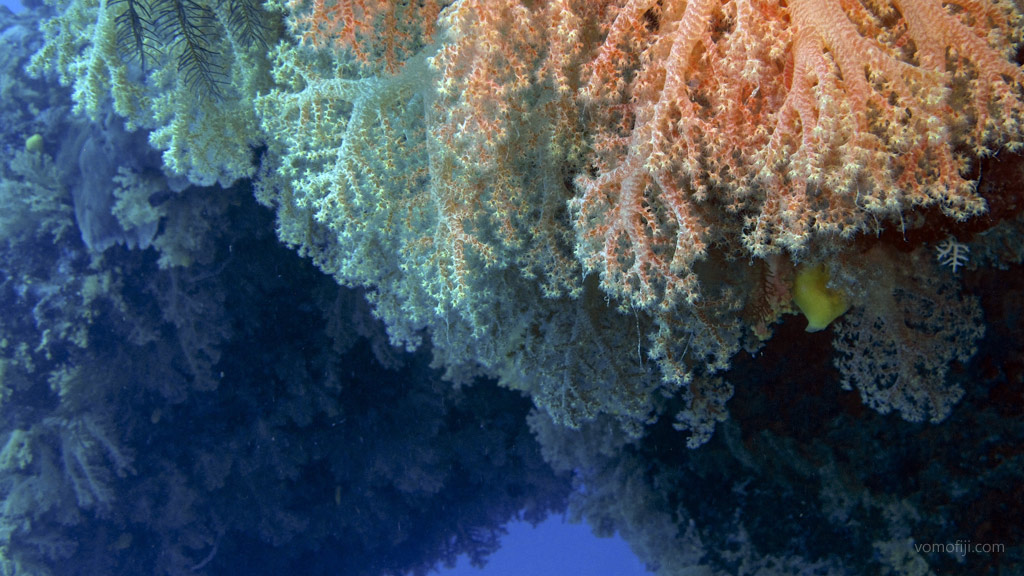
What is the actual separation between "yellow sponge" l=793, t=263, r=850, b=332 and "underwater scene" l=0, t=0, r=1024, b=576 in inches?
0.6

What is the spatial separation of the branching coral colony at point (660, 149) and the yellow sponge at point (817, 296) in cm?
1

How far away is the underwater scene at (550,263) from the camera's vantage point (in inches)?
63.2

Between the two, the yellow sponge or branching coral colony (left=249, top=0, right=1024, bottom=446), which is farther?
the yellow sponge

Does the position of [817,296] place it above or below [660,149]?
below

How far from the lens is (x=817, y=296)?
216 cm

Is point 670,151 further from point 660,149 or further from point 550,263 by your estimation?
point 550,263

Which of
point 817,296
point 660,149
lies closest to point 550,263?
point 660,149

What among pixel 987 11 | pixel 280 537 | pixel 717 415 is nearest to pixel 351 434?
pixel 280 537

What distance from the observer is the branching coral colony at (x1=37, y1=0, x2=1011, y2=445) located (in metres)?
1.51

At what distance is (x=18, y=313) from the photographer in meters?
5.14

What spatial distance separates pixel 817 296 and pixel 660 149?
1107 millimetres

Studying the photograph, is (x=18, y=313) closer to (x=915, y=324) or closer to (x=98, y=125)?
(x=98, y=125)

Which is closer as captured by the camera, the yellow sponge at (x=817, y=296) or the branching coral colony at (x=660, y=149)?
the branching coral colony at (x=660, y=149)

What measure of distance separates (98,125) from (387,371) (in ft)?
11.3
